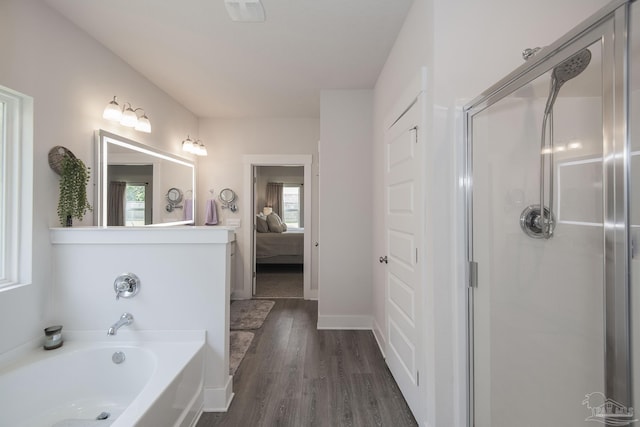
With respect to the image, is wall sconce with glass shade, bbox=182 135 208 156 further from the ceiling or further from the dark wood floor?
the dark wood floor

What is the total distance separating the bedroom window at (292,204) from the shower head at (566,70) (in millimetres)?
7393

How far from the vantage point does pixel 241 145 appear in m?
4.22

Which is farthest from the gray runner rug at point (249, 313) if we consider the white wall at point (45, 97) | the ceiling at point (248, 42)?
the ceiling at point (248, 42)

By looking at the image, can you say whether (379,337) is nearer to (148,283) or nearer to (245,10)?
(148,283)

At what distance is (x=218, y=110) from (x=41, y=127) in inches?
91.0

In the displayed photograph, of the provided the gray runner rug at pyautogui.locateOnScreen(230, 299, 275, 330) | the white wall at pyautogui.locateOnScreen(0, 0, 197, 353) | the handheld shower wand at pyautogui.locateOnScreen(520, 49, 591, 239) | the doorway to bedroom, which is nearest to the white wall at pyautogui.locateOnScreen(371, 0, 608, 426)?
the handheld shower wand at pyautogui.locateOnScreen(520, 49, 591, 239)

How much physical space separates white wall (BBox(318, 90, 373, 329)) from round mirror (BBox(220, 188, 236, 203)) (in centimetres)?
162

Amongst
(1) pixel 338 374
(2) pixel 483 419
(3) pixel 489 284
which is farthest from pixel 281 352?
(3) pixel 489 284

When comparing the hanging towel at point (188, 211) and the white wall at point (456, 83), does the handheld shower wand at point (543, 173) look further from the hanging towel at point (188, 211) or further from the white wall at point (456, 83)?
the hanging towel at point (188, 211)

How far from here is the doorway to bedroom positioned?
480 centimetres

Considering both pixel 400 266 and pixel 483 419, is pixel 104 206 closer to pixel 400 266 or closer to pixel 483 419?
pixel 400 266

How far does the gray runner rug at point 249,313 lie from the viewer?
3.22m

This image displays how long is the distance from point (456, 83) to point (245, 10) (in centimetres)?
142

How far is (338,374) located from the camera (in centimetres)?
226
